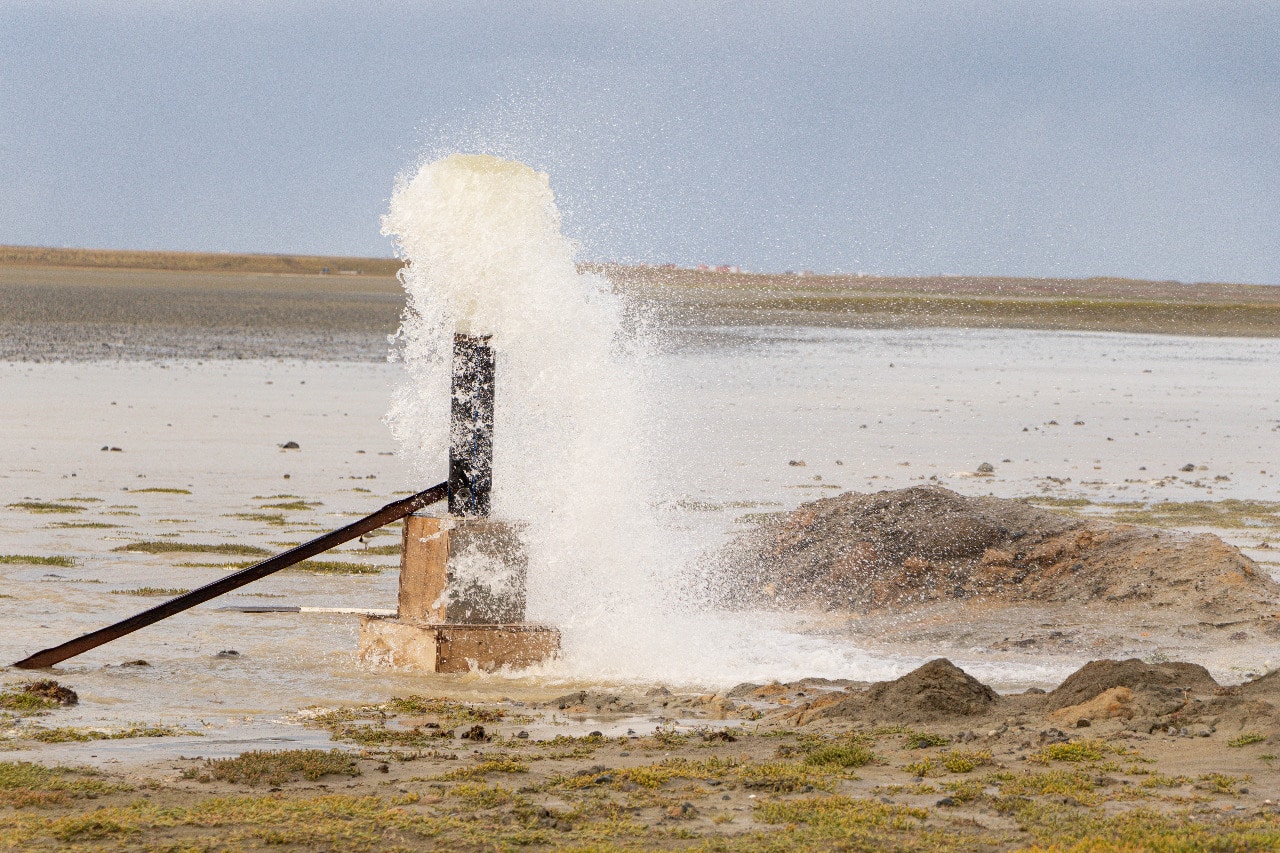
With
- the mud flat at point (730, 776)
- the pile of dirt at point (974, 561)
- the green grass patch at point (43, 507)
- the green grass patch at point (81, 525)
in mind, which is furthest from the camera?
the green grass patch at point (43, 507)

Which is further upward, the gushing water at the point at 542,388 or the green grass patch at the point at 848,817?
the gushing water at the point at 542,388

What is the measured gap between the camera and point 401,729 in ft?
28.2

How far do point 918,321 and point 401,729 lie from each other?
279ft

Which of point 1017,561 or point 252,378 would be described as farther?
point 252,378

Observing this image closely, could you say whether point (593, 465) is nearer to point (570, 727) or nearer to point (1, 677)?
point (570, 727)

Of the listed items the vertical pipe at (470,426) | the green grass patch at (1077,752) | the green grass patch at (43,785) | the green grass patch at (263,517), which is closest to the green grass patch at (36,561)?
the green grass patch at (263,517)

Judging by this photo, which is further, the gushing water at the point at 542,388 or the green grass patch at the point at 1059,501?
the green grass patch at the point at 1059,501

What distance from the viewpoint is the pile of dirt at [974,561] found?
12.7 metres

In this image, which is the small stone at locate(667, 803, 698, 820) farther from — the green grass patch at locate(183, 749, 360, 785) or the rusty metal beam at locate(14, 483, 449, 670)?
the rusty metal beam at locate(14, 483, 449, 670)

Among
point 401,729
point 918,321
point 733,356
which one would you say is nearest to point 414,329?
point 401,729

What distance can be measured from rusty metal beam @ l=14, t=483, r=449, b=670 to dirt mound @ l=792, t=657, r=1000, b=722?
9.86ft

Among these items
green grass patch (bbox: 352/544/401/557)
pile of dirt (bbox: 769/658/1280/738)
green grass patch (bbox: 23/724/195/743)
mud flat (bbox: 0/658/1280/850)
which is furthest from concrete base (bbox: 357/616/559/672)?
green grass patch (bbox: 352/544/401/557)

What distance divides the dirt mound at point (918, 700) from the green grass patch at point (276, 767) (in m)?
2.62

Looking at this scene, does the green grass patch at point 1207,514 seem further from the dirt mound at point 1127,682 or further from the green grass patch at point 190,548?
the green grass patch at point 190,548
